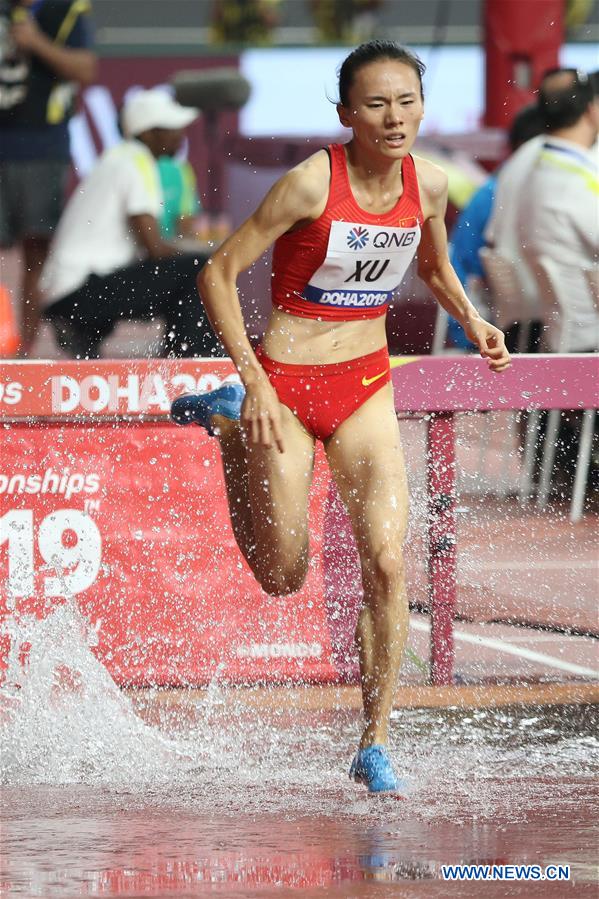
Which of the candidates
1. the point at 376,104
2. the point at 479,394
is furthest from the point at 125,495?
the point at 376,104

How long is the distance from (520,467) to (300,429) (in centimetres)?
481

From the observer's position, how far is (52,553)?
6.60 meters

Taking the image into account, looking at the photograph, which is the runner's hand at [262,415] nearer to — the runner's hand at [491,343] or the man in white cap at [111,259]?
the runner's hand at [491,343]

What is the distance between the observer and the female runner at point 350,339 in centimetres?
541

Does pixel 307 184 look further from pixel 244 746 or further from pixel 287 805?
pixel 244 746

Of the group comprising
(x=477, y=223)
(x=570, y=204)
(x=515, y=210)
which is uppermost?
(x=570, y=204)

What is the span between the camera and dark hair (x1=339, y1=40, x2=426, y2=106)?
5445 millimetres

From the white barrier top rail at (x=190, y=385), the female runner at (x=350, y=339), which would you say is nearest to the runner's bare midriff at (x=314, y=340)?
the female runner at (x=350, y=339)

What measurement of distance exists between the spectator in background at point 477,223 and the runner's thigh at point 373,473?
201 inches

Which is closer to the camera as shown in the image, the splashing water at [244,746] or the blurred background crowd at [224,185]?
the splashing water at [244,746]

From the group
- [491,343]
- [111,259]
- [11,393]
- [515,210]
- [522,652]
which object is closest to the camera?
[491,343]

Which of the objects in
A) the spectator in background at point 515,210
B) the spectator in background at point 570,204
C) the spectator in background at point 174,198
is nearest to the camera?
the spectator in background at point 570,204

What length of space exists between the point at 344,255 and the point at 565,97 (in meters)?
4.83

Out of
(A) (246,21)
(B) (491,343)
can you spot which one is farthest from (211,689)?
(A) (246,21)
